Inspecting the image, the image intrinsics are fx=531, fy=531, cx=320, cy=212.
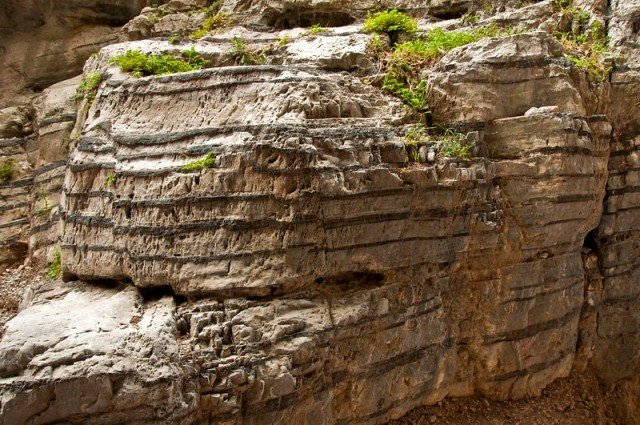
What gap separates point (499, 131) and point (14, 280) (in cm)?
652

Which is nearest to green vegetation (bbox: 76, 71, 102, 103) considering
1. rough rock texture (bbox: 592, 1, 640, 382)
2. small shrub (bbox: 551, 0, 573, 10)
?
small shrub (bbox: 551, 0, 573, 10)

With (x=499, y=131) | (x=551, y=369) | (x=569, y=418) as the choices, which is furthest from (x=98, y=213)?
(x=569, y=418)

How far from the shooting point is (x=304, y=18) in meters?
8.20

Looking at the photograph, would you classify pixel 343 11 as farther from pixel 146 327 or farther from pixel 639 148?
pixel 146 327


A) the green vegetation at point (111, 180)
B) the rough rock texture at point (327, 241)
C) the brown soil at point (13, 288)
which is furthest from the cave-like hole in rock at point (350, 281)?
the brown soil at point (13, 288)

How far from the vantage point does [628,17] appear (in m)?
7.06

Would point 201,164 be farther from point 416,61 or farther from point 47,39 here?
point 47,39

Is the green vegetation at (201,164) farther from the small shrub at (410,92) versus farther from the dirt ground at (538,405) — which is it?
the dirt ground at (538,405)

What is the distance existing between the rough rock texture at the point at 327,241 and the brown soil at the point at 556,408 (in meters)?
0.16

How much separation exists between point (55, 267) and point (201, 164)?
2.48 meters

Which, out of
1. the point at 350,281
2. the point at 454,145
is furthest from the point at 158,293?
the point at 454,145

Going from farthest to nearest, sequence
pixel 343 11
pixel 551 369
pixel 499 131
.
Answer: pixel 343 11
pixel 551 369
pixel 499 131

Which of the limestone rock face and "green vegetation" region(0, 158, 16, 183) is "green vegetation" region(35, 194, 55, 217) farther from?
the limestone rock face

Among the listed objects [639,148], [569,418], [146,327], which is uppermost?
[639,148]
